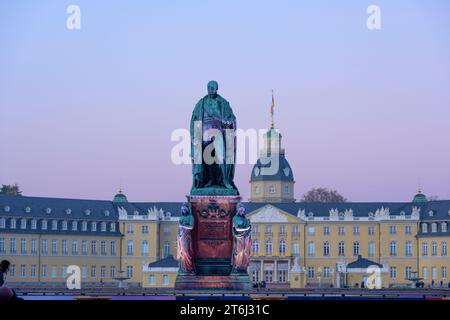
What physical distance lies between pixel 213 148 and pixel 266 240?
10394 cm

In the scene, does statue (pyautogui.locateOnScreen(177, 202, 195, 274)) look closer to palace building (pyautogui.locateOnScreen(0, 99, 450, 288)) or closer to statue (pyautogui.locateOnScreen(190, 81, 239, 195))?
statue (pyautogui.locateOnScreen(190, 81, 239, 195))

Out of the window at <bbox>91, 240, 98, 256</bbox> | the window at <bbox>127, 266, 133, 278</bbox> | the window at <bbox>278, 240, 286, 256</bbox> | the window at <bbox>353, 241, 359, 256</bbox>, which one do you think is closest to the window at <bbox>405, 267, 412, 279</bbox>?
the window at <bbox>353, 241, 359, 256</bbox>

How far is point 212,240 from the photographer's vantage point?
60.2 metres

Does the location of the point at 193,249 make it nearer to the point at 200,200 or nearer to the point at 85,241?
the point at 200,200

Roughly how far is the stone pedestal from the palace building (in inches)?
3404

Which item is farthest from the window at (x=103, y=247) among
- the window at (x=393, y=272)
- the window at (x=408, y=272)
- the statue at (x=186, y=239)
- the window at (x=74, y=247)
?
the statue at (x=186, y=239)

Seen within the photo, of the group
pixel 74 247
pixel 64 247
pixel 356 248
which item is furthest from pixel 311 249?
pixel 64 247

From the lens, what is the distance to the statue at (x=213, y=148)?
6041 centimetres

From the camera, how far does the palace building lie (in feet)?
495

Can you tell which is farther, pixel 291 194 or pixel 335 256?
pixel 291 194

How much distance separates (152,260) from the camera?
525ft
